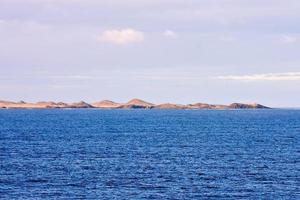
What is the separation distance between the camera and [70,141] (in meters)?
121

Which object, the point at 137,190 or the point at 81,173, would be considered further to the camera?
the point at 81,173

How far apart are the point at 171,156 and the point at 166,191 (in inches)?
1191

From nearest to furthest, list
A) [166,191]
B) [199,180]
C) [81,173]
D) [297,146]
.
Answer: [166,191] → [199,180] → [81,173] → [297,146]

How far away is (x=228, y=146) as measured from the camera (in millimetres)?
109750

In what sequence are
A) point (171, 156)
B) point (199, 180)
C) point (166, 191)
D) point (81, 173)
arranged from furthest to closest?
point (171, 156)
point (81, 173)
point (199, 180)
point (166, 191)

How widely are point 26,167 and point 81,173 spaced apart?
7.79 m

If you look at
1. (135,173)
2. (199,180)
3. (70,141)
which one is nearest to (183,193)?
(199,180)

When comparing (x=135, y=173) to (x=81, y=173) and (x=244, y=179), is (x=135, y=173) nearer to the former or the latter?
(x=81, y=173)

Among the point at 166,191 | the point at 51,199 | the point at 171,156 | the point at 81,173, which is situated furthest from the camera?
the point at 171,156

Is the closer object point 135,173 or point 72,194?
point 72,194

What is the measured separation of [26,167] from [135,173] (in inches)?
499

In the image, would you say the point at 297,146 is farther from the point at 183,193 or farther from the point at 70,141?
the point at 183,193

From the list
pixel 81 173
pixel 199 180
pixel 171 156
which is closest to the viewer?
pixel 199 180

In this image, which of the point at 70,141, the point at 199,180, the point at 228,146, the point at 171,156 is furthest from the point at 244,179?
the point at 70,141
